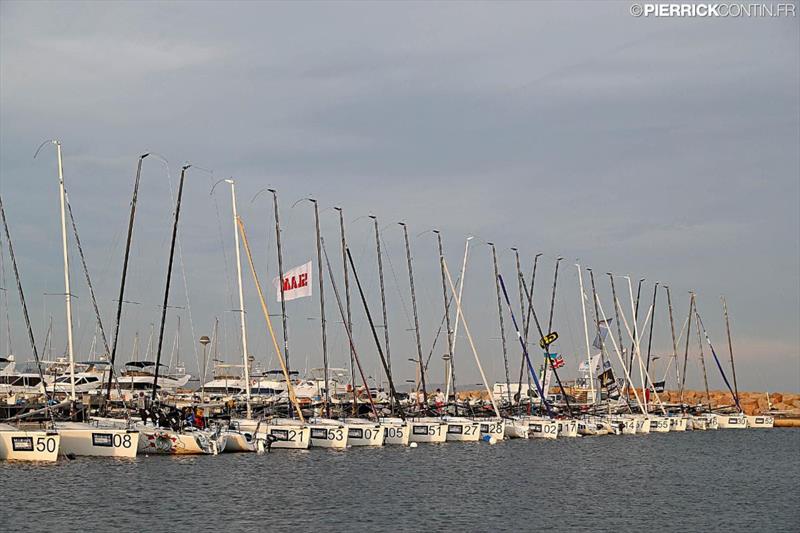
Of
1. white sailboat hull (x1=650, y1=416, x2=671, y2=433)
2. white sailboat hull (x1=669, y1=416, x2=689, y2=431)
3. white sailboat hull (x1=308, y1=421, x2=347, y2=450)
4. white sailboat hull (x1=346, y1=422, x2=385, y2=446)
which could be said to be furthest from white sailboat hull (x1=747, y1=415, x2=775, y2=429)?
white sailboat hull (x1=308, y1=421, x2=347, y2=450)

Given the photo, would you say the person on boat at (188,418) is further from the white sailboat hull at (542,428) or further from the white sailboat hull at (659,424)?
the white sailboat hull at (659,424)

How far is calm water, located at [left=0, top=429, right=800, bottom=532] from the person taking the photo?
3669 centimetres

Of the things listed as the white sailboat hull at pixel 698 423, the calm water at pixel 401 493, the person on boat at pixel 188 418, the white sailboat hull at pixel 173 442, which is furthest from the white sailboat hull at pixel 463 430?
the white sailboat hull at pixel 698 423

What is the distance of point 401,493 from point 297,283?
22.6 meters

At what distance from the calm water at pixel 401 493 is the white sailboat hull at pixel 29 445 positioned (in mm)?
773

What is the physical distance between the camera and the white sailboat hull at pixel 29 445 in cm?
4778

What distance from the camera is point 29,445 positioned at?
48188mm

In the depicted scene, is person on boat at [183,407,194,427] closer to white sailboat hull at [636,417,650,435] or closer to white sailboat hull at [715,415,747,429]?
white sailboat hull at [636,417,650,435]

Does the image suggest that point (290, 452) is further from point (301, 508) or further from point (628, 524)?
point (628, 524)

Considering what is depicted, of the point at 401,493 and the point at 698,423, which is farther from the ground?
the point at 401,493

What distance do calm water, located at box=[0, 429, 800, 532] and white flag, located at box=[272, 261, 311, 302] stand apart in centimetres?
1035

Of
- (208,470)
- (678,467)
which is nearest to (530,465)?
(678,467)

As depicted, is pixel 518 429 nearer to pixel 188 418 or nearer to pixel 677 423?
pixel 677 423

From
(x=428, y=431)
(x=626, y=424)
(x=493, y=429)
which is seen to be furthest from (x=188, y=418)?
(x=626, y=424)
